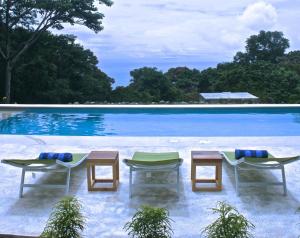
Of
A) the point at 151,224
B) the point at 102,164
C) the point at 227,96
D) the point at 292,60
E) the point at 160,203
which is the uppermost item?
the point at 292,60

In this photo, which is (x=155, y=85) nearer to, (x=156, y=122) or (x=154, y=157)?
(x=156, y=122)

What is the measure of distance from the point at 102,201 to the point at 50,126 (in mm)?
7043

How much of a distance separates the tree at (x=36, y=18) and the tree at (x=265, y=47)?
17739 mm

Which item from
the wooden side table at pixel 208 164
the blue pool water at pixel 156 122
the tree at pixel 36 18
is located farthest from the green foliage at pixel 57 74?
the wooden side table at pixel 208 164

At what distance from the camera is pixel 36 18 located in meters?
20.2

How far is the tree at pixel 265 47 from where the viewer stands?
113 feet

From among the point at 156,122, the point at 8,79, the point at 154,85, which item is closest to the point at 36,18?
the point at 8,79

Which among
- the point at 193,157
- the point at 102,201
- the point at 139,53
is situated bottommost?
the point at 102,201

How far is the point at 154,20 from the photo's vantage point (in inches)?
927

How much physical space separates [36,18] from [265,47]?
21.5m

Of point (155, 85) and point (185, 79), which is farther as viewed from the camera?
point (185, 79)

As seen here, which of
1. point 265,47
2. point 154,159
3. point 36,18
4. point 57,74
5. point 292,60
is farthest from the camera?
point 265,47

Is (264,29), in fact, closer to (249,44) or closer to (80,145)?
(249,44)

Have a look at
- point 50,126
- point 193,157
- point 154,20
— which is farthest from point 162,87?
point 193,157
